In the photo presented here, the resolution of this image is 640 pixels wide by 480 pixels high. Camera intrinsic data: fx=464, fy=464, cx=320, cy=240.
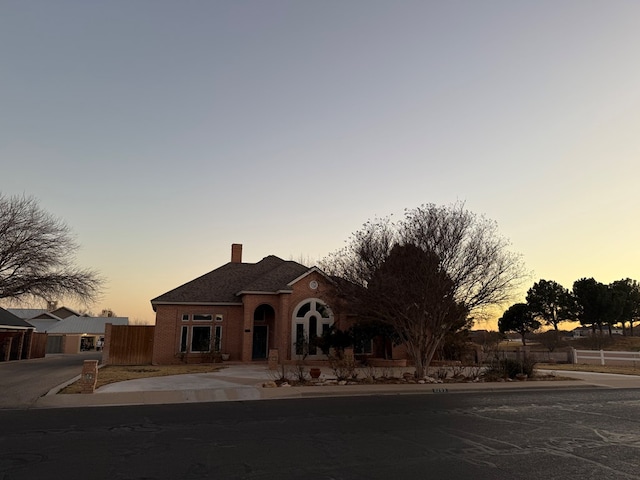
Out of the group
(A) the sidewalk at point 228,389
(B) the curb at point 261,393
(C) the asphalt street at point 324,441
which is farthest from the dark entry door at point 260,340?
(C) the asphalt street at point 324,441

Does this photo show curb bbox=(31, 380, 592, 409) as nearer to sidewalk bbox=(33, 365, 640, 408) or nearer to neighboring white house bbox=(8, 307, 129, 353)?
sidewalk bbox=(33, 365, 640, 408)

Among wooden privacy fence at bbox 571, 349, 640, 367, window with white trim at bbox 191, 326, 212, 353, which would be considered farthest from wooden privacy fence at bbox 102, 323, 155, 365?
wooden privacy fence at bbox 571, 349, 640, 367

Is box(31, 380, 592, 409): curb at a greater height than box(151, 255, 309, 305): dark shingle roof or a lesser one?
lesser

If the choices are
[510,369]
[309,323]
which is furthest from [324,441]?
[309,323]

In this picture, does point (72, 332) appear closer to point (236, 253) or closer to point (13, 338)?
point (13, 338)

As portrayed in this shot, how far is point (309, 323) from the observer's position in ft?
97.7

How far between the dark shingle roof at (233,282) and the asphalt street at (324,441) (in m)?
17.5

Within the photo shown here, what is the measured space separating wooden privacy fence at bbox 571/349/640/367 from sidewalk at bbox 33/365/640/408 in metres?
9.24

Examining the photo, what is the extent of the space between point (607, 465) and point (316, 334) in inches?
920

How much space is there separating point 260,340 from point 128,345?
28.2 feet

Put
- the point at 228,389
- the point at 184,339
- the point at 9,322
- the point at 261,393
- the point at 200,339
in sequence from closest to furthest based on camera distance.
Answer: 1. the point at 261,393
2. the point at 228,389
3. the point at 184,339
4. the point at 200,339
5. the point at 9,322

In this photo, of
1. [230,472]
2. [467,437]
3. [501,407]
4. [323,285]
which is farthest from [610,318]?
[230,472]

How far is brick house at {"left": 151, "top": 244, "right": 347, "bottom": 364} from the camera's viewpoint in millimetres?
29125

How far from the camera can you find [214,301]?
3050 cm
